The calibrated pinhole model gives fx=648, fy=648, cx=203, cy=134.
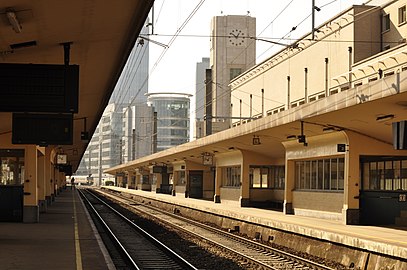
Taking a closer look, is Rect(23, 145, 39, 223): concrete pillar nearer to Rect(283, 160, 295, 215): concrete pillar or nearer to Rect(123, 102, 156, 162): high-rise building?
Rect(283, 160, 295, 215): concrete pillar

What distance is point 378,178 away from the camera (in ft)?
71.7

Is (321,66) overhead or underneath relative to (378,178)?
overhead

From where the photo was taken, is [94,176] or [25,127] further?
[94,176]

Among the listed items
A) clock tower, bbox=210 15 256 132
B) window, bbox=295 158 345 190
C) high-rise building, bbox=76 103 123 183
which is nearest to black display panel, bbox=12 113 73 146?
window, bbox=295 158 345 190

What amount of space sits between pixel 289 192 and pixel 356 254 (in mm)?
13005

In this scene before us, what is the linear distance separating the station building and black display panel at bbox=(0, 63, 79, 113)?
7.67 meters

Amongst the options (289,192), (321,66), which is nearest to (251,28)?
(321,66)

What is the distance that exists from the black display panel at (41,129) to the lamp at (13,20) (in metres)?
3.13

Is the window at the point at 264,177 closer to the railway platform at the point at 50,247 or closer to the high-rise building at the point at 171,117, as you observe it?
the railway platform at the point at 50,247

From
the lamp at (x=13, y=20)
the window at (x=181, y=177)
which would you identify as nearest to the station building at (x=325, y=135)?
the window at (x=181, y=177)

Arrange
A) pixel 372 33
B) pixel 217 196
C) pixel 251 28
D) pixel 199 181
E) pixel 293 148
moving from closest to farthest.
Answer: pixel 293 148
pixel 372 33
pixel 217 196
pixel 199 181
pixel 251 28

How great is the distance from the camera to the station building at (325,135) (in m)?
19.6

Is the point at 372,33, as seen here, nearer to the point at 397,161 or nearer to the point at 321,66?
the point at 321,66

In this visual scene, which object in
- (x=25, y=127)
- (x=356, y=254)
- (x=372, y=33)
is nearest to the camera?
(x=25, y=127)
